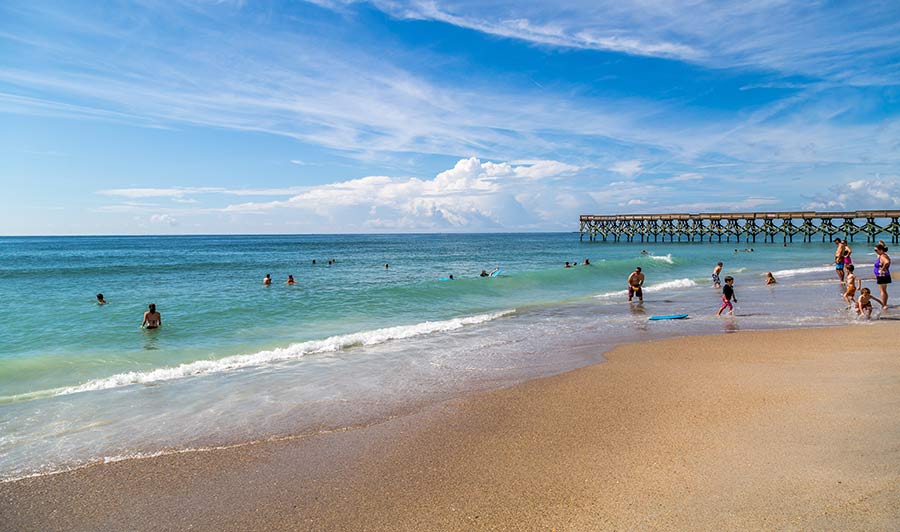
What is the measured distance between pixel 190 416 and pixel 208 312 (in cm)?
1282

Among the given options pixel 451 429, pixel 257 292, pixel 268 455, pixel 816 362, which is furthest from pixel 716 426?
pixel 257 292

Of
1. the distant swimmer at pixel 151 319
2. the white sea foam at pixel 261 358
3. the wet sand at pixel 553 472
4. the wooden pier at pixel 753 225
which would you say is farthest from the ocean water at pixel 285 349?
the wooden pier at pixel 753 225

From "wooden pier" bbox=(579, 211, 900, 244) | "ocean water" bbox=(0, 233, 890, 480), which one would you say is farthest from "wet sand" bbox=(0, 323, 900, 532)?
"wooden pier" bbox=(579, 211, 900, 244)

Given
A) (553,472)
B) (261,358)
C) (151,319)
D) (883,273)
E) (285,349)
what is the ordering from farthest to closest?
(151,319) → (883,273) → (285,349) → (261,358) → (553,472)

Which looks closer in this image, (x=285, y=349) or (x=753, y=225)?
(x=285, y=349)

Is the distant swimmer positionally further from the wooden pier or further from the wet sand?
the wooden pier

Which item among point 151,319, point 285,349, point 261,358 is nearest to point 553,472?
point 261,358

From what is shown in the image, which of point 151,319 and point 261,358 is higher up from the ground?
point 151,319

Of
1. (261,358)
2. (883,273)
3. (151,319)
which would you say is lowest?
(261,358)

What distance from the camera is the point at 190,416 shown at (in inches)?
280

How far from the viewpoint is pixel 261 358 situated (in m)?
11.1

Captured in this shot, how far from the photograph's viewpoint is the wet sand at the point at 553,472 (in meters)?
4.03

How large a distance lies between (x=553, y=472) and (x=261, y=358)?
811 centimetres

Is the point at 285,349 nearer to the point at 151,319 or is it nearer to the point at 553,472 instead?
the point at 151,319
